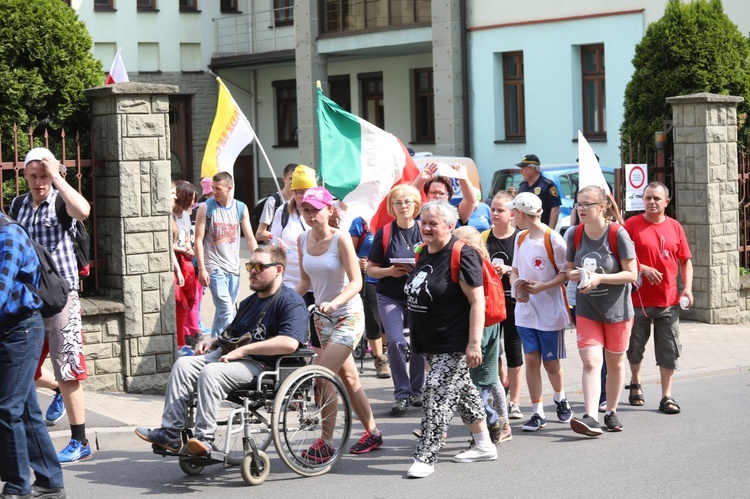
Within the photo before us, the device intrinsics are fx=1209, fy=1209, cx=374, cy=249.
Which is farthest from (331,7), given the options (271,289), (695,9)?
(271,289)

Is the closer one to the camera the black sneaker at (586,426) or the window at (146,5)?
the black sneaker at (586,426)

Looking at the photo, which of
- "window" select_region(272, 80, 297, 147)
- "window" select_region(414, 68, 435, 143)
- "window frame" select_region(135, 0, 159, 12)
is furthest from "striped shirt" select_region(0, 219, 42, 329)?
"window frame" select_region(135, 0, 159, 12)

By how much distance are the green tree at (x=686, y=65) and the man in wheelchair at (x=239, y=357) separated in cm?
852

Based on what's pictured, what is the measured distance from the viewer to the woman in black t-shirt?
770cm

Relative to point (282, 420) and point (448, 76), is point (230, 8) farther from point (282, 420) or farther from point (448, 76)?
point (282, 420)

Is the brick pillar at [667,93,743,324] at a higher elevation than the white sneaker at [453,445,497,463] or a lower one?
higher

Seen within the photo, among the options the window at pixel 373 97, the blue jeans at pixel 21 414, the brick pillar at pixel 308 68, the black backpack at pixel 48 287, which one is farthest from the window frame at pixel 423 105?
the blue jeans at pixel 21 414

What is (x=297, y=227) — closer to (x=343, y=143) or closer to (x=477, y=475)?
(x=343, y=143)

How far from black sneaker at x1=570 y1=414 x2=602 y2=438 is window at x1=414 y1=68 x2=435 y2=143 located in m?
22.2

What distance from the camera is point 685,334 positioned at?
13.6 meters

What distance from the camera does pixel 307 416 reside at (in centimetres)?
768

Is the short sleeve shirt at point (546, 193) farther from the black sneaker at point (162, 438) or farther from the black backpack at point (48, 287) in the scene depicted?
the black backpack at point (48, 287)

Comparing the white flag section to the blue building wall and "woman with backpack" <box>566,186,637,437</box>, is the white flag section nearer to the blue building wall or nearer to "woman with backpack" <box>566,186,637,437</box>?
"woman with backpack" <box>566,186,637,437</box>

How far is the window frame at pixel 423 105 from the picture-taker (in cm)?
3061
